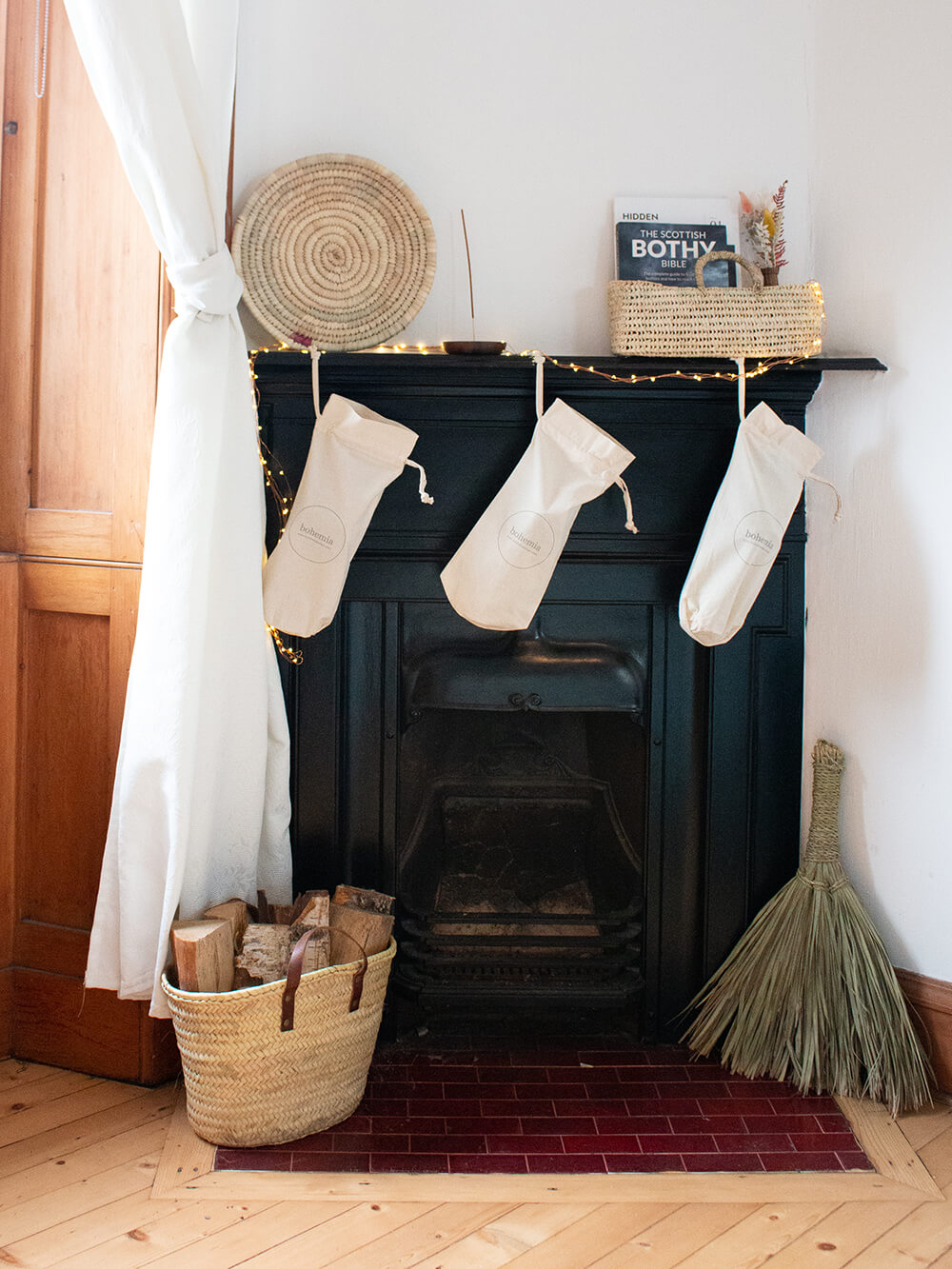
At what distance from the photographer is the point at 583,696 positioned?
2113 millimetres

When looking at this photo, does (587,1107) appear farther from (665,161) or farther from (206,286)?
(665,161)

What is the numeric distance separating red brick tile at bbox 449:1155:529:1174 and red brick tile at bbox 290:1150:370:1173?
0.14 m

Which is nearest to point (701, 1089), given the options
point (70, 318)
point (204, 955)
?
point (204, 955)

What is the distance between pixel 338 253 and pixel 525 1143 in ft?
5.26

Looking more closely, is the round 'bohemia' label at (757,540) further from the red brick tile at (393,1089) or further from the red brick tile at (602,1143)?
the red brick tile at (393,1089)

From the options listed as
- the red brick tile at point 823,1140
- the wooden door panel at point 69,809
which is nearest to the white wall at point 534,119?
the wooden door panel at point 69,809

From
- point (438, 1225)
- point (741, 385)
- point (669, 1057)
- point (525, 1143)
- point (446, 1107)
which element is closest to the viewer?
point (438, 1225)

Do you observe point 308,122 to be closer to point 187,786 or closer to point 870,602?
point 187,786

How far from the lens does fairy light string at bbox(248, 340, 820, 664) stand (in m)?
1.98

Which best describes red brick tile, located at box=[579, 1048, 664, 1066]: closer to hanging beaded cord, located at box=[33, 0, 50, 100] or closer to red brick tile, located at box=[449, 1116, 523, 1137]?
red brick tile, located at box=[449, 1116, 523, 1137]

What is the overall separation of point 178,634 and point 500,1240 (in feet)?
3.39

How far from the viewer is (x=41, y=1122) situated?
6.00 ft

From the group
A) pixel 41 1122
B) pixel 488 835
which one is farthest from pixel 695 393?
pixel 41 1122

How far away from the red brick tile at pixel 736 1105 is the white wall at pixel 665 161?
1.25ft
